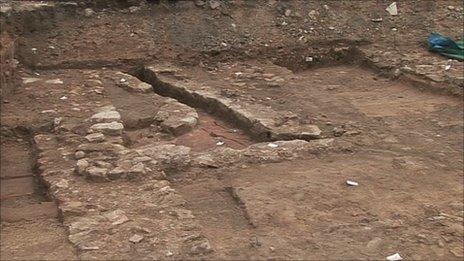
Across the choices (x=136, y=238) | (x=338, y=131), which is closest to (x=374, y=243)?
(x=136, y=238)

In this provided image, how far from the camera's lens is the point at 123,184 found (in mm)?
3938

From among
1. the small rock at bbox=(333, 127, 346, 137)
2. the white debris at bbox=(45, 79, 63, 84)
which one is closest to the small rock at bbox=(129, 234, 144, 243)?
the small rock at bbox=(333, 127, 346, 137)

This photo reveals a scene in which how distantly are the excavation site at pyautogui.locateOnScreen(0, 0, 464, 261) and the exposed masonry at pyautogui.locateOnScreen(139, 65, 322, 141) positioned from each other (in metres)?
0.02

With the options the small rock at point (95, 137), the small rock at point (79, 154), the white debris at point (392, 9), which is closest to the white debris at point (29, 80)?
the small rock at point (95, 137)

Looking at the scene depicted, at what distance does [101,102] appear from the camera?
548 cm

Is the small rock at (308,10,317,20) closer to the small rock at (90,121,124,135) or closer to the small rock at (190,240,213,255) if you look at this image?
the small rock at (90,121,124,135)

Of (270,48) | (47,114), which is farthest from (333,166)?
(270,48)

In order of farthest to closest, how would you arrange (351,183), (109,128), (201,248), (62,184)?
(109,128) < (351,183) < (62,184) < (201,248)

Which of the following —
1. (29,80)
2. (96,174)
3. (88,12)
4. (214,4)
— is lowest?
(29,80)

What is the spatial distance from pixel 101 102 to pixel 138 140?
79 centimetres

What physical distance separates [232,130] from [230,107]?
0.97ft

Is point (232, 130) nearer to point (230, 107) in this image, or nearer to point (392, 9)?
point (230, 107)

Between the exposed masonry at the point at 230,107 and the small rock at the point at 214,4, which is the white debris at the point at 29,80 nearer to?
the exposed masonry at the point at 230,107

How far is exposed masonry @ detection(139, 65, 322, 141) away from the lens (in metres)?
5.03
